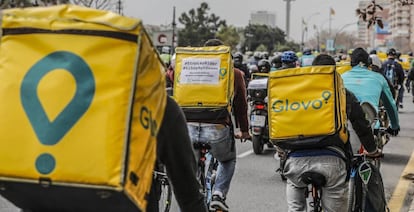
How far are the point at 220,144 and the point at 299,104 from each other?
1.80 meters

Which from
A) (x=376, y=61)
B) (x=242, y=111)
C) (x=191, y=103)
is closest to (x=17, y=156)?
(x=191, y=103)

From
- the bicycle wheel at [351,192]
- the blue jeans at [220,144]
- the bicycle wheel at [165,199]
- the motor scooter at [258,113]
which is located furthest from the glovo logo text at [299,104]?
the motor scooter at [258,113]

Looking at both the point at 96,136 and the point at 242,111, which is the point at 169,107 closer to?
the point at 96,136

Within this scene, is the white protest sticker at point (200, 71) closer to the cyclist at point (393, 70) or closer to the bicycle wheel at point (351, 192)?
the bicycle wheel at point (351, 192)

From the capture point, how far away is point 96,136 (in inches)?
73.7

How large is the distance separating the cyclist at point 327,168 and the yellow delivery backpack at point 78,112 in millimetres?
2734

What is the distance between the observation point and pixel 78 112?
190 cm

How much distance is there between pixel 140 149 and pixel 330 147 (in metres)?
2.84

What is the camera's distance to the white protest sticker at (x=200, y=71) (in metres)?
6.10

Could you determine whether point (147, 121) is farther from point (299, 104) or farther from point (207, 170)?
point (207, 170)

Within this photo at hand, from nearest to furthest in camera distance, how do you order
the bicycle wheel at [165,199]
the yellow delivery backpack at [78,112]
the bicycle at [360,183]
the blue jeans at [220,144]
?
the yellow delivery backpack at [78,112] → the bicycle at [360,183] → the blue jeans at [220,144] → the bicycle wheel at [165,199]

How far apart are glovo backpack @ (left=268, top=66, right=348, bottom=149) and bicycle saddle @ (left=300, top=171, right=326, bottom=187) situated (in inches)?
7.0

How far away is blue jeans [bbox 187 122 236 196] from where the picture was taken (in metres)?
6.20

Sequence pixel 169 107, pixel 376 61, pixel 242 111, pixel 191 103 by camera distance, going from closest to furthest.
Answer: pixel 169 107, pixel 191 103, pixel 242 111, pixel 376 61
